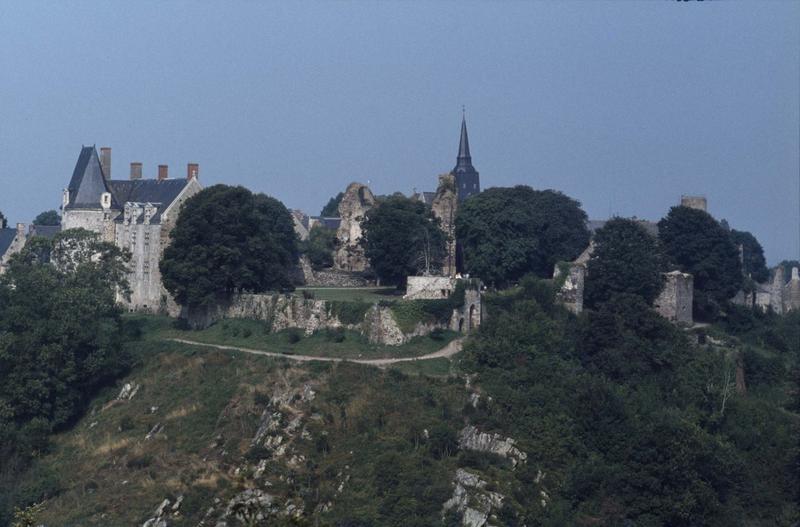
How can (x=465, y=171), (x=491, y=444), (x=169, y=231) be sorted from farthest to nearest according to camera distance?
1. (x=465, y=171)
2. (x=169, y=231)
3. (x=491, y=444)

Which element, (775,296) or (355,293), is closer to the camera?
(355,293)

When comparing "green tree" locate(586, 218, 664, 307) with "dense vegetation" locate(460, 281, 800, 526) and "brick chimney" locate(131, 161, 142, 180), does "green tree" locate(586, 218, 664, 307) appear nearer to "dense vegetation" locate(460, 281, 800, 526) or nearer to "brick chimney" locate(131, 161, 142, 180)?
"dense vegetation" locate(460, 281, 800, 526)

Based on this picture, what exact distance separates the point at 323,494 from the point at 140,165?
3060 cm

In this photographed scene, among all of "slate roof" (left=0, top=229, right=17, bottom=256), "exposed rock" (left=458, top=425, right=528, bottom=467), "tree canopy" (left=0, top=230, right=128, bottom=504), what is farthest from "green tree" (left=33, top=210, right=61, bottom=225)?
"exposed rock" (left=458, top=425, right=528, bottom=467)

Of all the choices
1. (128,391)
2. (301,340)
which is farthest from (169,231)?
(301,340)

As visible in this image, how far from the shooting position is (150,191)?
66938 mm

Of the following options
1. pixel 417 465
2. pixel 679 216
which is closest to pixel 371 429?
pixel 417 465

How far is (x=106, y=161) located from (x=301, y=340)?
20.8 meters

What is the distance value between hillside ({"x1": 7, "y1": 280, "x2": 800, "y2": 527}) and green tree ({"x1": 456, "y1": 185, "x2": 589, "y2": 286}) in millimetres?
6502

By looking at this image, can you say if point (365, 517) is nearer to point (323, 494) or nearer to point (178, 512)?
point (323, 494)

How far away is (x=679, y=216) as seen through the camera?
65.4 m

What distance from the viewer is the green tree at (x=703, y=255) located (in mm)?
63875

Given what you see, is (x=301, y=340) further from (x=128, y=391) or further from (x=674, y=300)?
(x=674, y=300)

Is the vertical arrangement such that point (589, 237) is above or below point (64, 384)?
above
